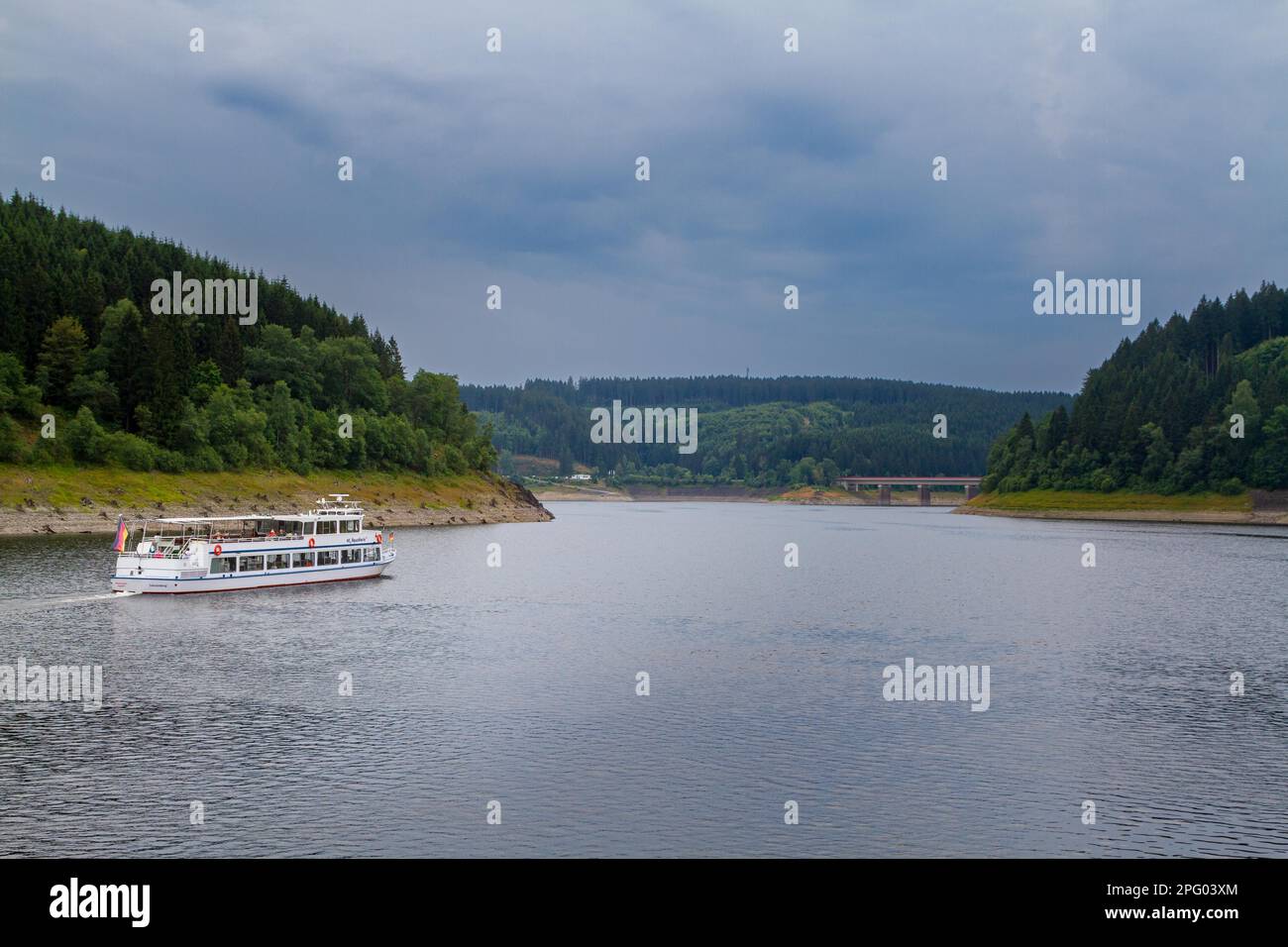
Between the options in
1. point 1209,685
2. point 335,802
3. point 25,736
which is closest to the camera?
point 335,802

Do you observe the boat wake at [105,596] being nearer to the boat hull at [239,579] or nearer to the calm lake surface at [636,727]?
the boat hull at [239,579]

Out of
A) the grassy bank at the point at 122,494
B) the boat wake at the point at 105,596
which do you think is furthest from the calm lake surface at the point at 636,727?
the grassy bank at the point at 122,494

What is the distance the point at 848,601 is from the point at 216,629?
50188 millimetres

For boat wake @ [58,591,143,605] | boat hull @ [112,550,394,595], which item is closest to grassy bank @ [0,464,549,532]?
boat hull @ [112,550,394,595]

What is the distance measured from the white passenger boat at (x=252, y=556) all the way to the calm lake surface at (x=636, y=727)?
11.2ft

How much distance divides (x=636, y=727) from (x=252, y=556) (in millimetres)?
61649

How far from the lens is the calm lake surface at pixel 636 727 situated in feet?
107

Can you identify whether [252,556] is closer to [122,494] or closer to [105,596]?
[105,596]

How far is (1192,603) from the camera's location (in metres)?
89.2

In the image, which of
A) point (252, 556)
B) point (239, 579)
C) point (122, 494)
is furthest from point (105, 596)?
point (122, 494)

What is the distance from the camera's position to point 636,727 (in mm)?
45469
